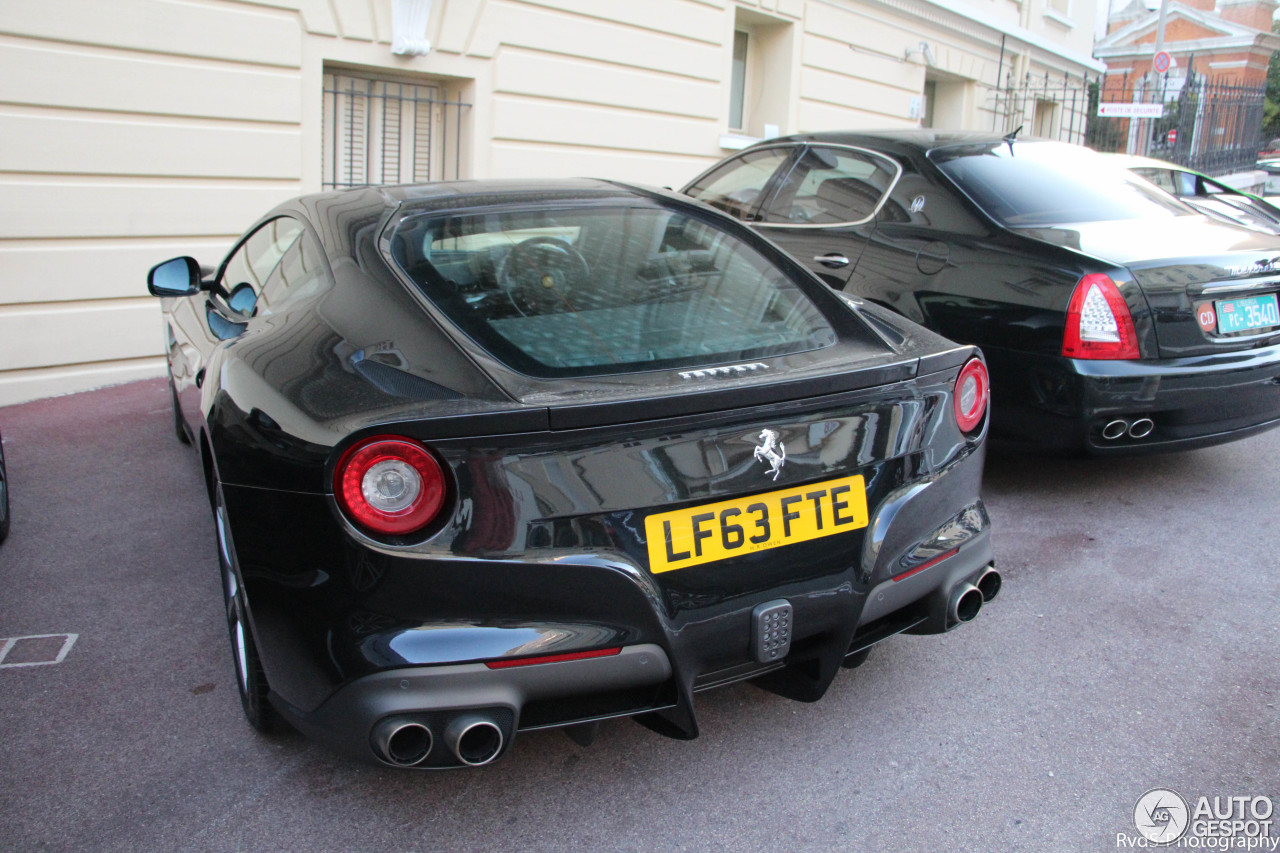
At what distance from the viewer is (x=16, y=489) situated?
4.60 meters

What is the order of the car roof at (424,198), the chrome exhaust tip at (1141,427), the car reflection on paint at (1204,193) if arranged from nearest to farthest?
the car roof at (424,198) → the chrome exhaust tip at (1141,427) → the car reflection on paint at (1204,193)

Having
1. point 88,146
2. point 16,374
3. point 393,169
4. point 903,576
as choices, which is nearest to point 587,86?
point 393,169

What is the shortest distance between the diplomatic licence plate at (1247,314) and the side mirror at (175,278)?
149 inches

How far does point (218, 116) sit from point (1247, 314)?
5.97 meters

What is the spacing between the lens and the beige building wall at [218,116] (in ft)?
20.4

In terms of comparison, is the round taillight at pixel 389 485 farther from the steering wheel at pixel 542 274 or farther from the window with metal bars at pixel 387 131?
the window with metal bars at pixel 387 131

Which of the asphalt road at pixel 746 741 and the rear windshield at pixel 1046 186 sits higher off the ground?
the rear windshield at pixel 1046 186

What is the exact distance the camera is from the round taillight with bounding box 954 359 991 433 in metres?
2.64

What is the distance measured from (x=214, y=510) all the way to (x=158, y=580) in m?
0.67

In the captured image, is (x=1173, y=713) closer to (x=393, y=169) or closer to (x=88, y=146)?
(x=88, y=146)

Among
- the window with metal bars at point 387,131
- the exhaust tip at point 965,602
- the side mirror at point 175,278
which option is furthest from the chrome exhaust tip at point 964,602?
the window with metal bars at point 387,131

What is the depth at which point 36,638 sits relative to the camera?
3191mm

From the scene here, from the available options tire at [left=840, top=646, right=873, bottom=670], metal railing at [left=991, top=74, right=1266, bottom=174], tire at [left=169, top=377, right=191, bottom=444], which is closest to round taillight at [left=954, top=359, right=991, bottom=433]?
tire at [left=840, top=646, right=873, bottom=670]

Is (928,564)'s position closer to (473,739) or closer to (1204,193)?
(473,739)
